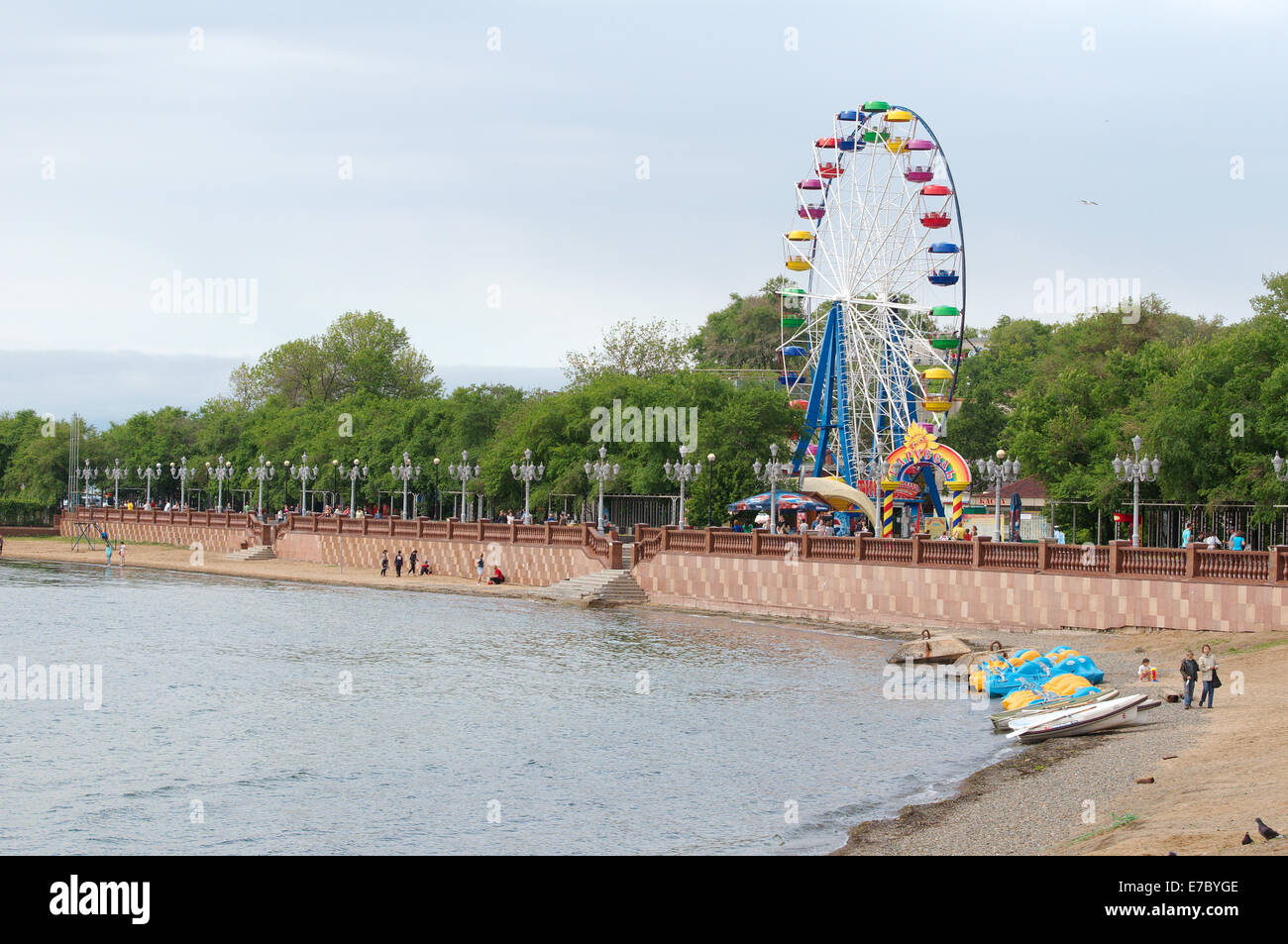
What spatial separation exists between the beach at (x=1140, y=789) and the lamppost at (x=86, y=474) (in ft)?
313

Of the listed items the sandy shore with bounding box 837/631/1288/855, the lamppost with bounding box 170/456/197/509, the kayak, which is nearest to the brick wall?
the sandy shore with bounding box 837/631/1288/855

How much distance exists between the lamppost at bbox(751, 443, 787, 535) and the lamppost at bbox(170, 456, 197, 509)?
54094 mm

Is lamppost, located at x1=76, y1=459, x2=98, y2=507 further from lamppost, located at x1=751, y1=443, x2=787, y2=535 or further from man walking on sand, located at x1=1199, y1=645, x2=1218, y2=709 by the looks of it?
man walking on sand, located at x1=1199, y1=645, x2=1218, y2=709

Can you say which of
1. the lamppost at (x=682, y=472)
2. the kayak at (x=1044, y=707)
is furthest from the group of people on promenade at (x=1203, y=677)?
the lamppost at (x=682, y=472)

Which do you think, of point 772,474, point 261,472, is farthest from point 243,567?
point 772,474

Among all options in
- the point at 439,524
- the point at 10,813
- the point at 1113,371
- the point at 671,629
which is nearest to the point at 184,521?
the point at 439,524

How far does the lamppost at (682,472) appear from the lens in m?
61.7

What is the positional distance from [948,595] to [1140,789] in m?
26.2

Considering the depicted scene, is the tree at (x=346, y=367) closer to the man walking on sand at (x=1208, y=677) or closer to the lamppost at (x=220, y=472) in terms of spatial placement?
the lamppost at (x=220, y=472)

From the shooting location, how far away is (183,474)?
353ft

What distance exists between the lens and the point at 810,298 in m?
73.1

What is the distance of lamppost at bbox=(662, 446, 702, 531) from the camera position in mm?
61719

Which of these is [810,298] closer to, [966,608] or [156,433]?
[966,608]

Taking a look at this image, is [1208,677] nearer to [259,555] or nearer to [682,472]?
[682,472]
